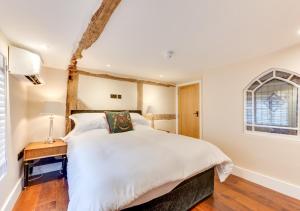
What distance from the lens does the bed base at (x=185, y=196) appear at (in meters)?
1.51

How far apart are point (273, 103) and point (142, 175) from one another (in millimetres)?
2502

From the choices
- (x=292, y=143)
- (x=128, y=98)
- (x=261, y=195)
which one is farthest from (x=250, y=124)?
(x=128, y=98)

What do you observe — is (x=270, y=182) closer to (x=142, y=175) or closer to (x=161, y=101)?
(x=142, y=175)

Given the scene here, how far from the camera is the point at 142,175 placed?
1302 mm

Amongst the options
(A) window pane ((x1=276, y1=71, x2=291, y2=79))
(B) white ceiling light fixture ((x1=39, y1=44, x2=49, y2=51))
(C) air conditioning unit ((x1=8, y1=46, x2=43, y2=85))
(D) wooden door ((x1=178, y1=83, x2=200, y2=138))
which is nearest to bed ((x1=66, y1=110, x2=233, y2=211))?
(C) air conditioning unit ((x1=8, y1=46, x2=43, y2=85))

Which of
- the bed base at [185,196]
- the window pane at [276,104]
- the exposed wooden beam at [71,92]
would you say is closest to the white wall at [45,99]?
the exposed wooden beam at [71,92]

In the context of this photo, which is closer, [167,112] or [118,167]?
[118,167]

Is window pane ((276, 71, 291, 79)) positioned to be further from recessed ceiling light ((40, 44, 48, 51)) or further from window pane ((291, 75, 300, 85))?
recessed ceiling light ((40, 44, 48, 51))

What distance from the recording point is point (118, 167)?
129 cm

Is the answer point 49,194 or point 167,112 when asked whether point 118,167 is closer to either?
point 49,194

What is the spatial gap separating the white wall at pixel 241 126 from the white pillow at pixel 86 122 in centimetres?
234

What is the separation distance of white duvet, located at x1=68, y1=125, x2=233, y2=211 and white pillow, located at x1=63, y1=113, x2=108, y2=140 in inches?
28.5

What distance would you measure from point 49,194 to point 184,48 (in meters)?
2.89

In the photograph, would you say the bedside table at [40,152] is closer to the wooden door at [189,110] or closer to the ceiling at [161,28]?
the ceiling at [161,28]
